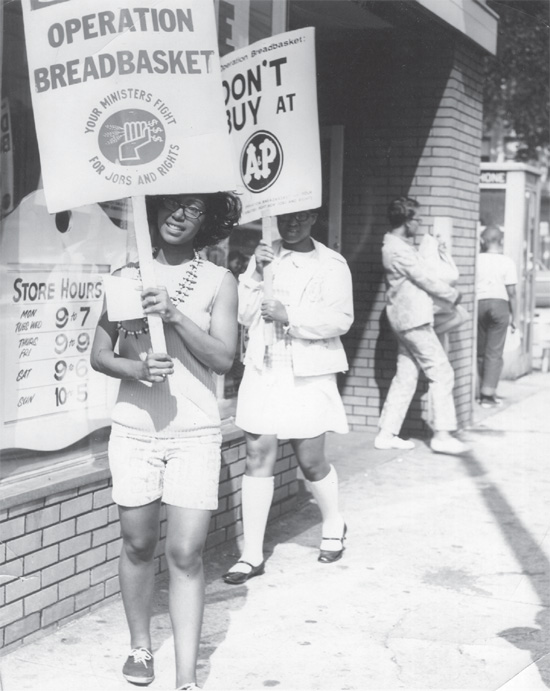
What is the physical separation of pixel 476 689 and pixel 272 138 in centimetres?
254

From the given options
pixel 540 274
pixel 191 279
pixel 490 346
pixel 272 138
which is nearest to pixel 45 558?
pixel 191 279

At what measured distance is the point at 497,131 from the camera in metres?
38.2

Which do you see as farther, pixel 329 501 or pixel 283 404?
pixel 329 501

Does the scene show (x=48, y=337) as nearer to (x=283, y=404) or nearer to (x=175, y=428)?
(x=175, y=428)

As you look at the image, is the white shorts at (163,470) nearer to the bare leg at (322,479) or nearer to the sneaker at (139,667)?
the sneaker at (139,667)

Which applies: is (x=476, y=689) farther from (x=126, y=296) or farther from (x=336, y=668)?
(x=126, y=296)

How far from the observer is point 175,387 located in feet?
12.4

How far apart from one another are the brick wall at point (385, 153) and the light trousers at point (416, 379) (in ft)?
1.82

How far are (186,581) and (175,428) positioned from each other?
20.3 inches

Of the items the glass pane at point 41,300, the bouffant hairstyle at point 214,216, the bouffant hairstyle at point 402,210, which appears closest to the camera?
the bouffant hairstyle at point 214,216

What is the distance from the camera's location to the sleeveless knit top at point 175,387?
3.78 meters

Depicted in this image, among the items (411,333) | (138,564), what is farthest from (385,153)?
(138,564)

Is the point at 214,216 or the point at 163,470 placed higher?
the point at 214,216

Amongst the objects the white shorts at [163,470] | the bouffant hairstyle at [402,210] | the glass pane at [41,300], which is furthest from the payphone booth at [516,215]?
the white shorts at [163,470]
